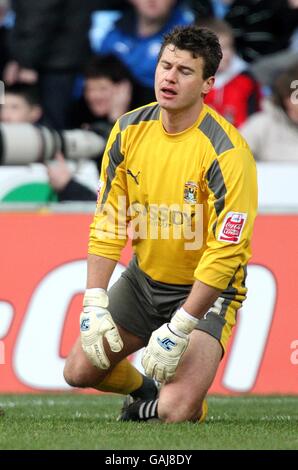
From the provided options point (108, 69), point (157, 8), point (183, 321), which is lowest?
point (183, 321)

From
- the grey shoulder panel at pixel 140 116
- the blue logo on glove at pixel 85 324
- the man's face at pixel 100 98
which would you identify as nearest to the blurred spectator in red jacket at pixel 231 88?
the man's face at pixel 100 98

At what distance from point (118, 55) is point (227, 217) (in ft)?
17.4

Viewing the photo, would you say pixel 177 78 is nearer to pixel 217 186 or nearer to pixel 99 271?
pixel 217 186

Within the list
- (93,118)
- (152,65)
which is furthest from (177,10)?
(93,118)

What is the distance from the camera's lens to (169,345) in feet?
19.3

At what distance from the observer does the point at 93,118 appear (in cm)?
1091

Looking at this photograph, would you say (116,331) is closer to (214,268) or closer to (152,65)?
(214,268)

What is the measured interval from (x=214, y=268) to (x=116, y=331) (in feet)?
2.13

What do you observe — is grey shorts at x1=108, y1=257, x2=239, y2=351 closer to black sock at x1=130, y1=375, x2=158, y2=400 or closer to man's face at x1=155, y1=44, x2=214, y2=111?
black sock at x1=130, y1=375, x2=158, y2=400

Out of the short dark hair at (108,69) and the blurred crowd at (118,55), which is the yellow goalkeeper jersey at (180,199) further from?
the short dark hair at (108,69)

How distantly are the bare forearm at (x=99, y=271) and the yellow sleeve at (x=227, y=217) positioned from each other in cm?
54

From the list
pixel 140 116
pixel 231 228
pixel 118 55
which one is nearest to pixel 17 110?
pixel 118 55

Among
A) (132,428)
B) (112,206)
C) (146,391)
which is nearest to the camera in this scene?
(132,428)

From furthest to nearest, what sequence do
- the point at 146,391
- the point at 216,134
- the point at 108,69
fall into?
the point at 108,69
the point at 146,391
the point at 216,134
